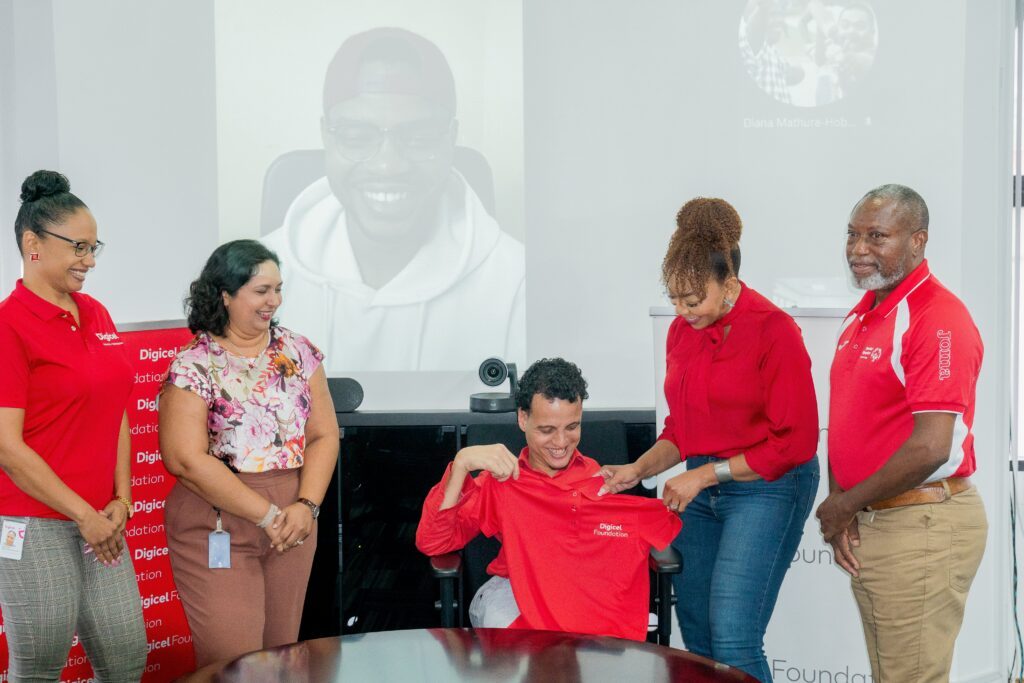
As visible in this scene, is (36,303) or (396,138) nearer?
(36,303)

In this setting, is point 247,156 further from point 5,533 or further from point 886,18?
point 886,18

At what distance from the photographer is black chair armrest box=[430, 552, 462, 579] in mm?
2391

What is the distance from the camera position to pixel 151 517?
2982 mm

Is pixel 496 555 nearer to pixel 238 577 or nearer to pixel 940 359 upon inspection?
pixel 238 577

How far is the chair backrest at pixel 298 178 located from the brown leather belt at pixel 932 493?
193 cm

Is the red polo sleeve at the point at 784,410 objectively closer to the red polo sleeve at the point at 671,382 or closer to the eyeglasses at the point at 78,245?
the red polo sleeve at the point at 671,382

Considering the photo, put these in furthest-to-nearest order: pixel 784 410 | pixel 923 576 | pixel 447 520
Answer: pixel 447 520 → pixel 784 410 → pixel 923 576

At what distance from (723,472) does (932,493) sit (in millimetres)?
494

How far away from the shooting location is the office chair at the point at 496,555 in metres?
2.38

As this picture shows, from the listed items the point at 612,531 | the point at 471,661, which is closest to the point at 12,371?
the point at 471,661

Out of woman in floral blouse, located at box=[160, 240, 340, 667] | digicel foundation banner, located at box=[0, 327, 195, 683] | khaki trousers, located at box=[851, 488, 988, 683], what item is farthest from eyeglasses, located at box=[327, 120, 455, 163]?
khaki trousers, located at box=[851, 488, 988, 683]

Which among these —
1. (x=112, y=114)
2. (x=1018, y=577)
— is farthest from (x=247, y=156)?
(x=1018, y=577)

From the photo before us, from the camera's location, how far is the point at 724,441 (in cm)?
246

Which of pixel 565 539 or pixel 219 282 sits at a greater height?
pixel 219 282
